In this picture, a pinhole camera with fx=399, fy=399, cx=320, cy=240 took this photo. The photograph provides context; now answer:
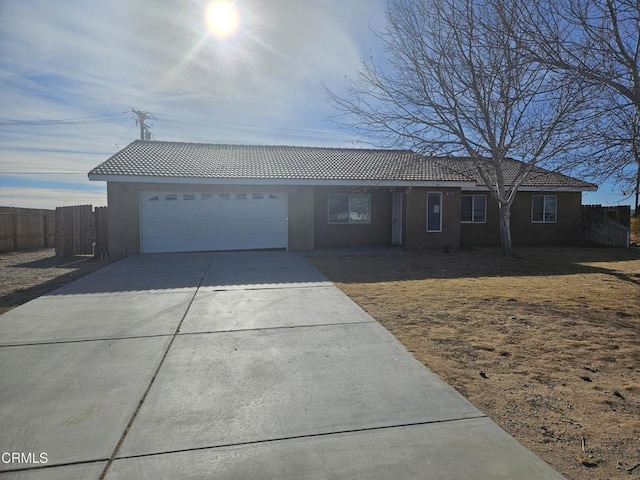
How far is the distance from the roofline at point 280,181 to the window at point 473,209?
1910 mm

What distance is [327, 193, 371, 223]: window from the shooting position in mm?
16234

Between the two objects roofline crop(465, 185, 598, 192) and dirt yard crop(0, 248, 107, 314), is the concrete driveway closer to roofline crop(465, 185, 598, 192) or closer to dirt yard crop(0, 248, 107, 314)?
dirt yard crop(0, 248, 107, 314)

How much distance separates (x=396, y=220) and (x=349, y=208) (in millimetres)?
2066

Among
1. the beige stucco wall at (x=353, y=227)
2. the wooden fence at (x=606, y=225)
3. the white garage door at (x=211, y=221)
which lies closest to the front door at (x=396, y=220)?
the beige stucco wall at (x=353, y=227)

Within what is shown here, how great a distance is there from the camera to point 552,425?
2.99 m

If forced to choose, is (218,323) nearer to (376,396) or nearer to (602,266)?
(376,396)

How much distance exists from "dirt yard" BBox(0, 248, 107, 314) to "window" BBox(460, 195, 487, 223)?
14.4 metres

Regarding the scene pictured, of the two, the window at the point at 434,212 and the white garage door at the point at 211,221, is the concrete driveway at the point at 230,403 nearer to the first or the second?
the white garage door at the point at 211,221

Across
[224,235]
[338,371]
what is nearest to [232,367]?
[338,371]

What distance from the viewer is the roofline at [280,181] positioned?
520 inches

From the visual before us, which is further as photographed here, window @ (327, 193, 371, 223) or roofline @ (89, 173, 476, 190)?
window @ (327, 193, 371, 223)

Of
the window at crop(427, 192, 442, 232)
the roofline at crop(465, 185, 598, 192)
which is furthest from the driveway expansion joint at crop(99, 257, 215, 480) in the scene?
the roofline at crop(465, 185, 598, 192)

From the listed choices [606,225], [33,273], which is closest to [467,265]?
[606,225]

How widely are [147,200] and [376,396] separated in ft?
41.3
